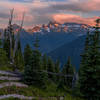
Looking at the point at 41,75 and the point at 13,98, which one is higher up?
the point at 13,98

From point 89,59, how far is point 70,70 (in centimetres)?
3263

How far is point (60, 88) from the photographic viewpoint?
20.2 m

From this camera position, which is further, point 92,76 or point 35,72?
point 35,72

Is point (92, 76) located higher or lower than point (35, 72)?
higher

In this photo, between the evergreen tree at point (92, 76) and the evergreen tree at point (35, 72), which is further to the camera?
the evergreen tree at point (35, 72)

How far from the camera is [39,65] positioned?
2200 centimetres

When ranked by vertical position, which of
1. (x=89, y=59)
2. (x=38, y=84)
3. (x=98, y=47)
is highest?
(x=98, y=47)

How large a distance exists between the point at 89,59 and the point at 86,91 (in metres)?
3.16

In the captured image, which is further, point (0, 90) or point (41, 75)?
point (41, 75)

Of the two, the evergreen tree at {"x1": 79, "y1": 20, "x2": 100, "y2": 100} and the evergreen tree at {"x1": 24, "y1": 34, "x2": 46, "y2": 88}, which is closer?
the evergreen tree at {"x1": 79, "y1": 20, "x2": 100, "y2": 100}

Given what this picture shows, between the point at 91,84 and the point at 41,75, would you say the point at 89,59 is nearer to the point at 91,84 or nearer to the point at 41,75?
the point at 91,84

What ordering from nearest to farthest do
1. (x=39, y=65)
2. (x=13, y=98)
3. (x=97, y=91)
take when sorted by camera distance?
1. (x=13, y=98)
2. (x=97, y=91)
3. (x=39, y=65)

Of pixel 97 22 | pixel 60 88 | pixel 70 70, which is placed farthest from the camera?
pixel 70 70

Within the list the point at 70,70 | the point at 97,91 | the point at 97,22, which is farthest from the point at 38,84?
the point at 70,70
